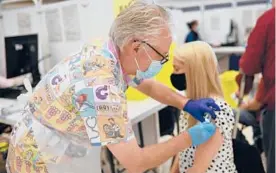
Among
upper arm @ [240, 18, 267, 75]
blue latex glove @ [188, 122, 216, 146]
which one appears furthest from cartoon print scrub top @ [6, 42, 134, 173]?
upper arm @ [240, 18, 267, 75]

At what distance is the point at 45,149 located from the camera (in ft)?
3.65

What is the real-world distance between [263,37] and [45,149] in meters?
1.28

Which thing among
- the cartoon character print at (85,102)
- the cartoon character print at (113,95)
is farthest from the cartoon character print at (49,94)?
the cartoon character print at (113,95)

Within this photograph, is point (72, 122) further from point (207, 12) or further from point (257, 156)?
point (207, 12)

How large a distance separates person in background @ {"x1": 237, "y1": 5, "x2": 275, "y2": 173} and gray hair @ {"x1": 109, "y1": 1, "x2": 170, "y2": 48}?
93cm

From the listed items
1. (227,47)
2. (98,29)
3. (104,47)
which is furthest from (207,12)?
(104,47)

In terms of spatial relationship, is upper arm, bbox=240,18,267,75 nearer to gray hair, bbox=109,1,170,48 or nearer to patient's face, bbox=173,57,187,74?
patient's face, bbox=173,57,187,74

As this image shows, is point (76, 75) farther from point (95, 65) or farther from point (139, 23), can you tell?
point (139, 23)

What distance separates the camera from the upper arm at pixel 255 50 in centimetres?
177

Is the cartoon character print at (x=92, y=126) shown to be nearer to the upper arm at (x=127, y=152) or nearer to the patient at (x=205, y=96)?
the upper arm at (x=127, y=152)

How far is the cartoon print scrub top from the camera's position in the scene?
0.95 m

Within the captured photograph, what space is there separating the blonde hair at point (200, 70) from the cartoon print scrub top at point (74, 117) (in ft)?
Result: 0.97

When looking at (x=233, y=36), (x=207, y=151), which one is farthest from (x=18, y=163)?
(x=233, y=36)

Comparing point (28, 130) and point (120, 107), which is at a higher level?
point (120, 107)
